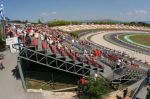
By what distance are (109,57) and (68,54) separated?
5.43 meters

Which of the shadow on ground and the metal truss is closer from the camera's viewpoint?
the metal truss

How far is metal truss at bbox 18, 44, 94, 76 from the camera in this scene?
70.5 feet

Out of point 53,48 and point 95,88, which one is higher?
point 53,48

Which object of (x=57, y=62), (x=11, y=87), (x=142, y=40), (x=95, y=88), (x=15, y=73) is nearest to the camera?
(x=95, y=88)

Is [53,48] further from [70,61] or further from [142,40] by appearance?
[142,40]

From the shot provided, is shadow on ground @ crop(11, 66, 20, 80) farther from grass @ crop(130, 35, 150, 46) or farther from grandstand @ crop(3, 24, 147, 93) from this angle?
grass @ crop(130, 35, 150, 46)

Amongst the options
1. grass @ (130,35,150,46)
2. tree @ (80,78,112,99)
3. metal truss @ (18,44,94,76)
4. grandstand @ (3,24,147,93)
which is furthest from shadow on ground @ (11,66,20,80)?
grass @ (130,35,150,46)

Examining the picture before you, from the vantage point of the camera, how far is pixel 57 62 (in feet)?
74.9

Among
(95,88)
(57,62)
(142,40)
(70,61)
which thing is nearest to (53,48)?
(57,62)

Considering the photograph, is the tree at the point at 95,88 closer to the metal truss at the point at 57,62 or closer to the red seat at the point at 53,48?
the metal truss at the point at 57,62

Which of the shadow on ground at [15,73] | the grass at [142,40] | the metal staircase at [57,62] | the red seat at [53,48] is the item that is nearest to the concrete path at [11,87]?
the shadow on ground at [15,73]

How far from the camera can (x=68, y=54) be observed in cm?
2283

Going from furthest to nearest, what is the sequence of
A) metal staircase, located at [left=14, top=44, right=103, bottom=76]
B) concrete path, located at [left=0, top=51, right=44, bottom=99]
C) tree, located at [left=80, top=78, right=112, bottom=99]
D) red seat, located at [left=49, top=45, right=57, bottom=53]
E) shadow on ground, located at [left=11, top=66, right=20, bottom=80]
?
1. shadow on ground, located at [left=11, top=66, right=20, bottom=80]
2. red seat, located at [left=49, top=45, right=57, bottom=53]
3. metal staircase, located at [left=14, top=44, right=103, bottom=76]
4. concrete path, located at [left=0, top=51, right=44, bottom=99]
5. tree, located at [left=80, top=78, right=112, bottom=99]

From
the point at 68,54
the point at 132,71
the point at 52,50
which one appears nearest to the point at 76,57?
the point at 68,54
